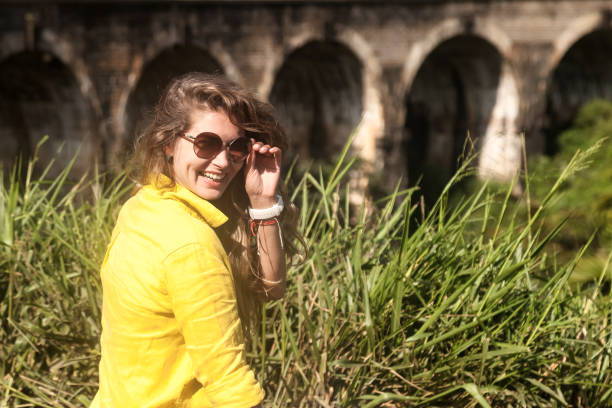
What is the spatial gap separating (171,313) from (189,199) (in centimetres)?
24

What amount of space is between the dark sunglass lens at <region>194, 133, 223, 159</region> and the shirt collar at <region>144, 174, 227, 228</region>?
0.09 m

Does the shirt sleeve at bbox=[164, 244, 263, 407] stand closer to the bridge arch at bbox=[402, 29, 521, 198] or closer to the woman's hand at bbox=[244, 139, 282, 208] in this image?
the woman's hand at bbox=[244, 139, 282, 208]

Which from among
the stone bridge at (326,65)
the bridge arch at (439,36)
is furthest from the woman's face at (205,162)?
the bridge arch at (439,36)

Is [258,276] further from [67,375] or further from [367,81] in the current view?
[367,81]

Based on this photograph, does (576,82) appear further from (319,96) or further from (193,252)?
A: (193,252)

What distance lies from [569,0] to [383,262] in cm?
1132

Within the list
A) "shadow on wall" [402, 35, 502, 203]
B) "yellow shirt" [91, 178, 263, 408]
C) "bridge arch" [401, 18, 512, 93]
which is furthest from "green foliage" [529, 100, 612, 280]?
"bridge arch" [401, 18, 512, 93]

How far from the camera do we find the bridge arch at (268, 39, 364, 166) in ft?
39.0

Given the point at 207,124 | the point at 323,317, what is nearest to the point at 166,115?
the point at 207,124

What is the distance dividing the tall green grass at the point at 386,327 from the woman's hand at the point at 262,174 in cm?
48

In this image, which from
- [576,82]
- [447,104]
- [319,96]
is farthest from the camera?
[576,82]

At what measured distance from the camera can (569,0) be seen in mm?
12344

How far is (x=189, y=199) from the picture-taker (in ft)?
4.90

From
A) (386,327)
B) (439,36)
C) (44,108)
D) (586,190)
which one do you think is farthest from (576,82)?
(386,327)
